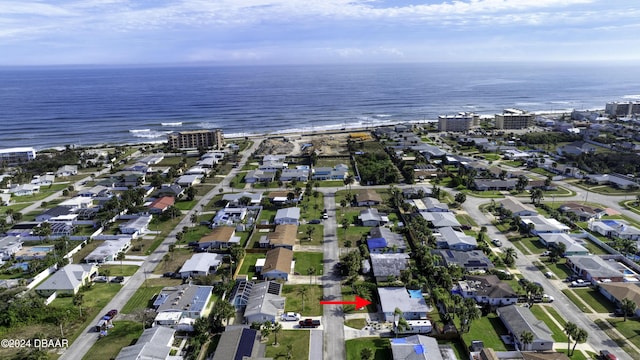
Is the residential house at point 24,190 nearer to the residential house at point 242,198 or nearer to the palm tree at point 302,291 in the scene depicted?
the residential house at point 242,198

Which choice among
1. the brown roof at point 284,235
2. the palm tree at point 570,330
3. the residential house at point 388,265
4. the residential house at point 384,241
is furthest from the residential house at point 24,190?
the palm tree at point 570,330

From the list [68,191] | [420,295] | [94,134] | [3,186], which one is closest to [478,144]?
[420,295]

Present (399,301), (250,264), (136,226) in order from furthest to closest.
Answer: (136,226) < (250,264) < (399,301)

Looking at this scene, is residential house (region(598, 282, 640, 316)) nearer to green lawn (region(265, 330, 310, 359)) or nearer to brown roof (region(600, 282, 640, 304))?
brown roof (region(600, 282, 640, 304))

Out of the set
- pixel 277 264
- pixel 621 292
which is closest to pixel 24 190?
pixel 277 264

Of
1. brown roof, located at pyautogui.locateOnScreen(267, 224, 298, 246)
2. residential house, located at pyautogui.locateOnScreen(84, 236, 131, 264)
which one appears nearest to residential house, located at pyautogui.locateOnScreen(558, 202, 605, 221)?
brown roof, located at pyautogui.locateOnScreen(267, 224, 298, 246)

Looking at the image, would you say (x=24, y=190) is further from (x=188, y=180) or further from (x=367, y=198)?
(x=367, y=198)

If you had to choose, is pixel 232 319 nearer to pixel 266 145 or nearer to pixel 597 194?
pixel 597 194
